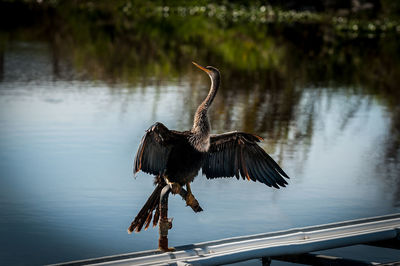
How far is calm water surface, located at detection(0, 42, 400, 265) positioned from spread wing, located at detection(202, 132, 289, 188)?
108 centimetres

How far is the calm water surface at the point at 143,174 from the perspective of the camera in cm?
724

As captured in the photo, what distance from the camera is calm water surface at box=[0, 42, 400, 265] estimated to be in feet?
23.7

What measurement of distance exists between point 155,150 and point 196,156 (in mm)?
328

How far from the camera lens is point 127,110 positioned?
43.6 feet

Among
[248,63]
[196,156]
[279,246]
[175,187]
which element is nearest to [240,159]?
[196,156]

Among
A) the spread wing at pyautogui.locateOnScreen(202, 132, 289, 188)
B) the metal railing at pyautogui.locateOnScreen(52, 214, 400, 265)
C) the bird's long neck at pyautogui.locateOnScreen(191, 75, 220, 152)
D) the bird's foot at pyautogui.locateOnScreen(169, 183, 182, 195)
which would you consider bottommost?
the metal railing at pyautogui.locateOnScreen(52, 214, 400, 265)

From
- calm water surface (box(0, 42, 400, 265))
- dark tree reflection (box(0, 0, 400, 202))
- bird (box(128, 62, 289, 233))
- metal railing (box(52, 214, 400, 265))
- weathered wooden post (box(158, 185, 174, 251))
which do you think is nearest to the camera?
metal railing (box(52, 214, 400, 265))

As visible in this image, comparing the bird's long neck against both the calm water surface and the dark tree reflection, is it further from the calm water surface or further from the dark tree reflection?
the dark tree reflection

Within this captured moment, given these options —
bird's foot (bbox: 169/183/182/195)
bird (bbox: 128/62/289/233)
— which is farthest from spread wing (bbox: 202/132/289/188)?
bird's foot (bbox: 169/183/182/195)

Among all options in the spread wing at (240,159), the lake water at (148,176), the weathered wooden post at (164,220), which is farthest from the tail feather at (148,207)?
the lake water at (148,176)

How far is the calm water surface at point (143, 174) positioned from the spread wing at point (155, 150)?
1265mm

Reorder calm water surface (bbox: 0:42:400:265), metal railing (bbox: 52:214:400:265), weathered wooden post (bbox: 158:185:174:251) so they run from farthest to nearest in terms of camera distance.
A: 1. calm water surface (bbox: 0:42:400:265)
2. weathered wooden post (bbox: 158:185:174:251)
3. metal railing (bbox: 52:214:400:265)

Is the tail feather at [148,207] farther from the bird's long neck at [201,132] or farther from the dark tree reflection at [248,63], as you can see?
the dark tree reflection at [248,63]

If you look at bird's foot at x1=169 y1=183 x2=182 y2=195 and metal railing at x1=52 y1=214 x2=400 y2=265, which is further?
bird's foot at x1=169 y1=183 x2=182 y2=195
